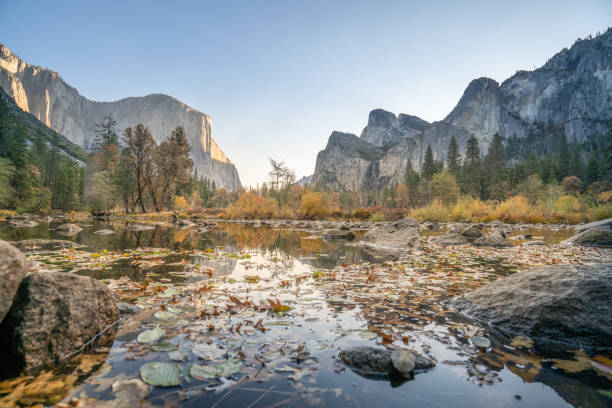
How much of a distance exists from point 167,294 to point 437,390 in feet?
10.1

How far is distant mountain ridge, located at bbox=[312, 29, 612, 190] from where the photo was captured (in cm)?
10950

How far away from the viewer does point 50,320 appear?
6.40 ft

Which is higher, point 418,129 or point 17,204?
point 418,129

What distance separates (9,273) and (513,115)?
177 metres

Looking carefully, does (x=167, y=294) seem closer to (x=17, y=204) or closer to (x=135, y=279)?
(x=135, y=279)

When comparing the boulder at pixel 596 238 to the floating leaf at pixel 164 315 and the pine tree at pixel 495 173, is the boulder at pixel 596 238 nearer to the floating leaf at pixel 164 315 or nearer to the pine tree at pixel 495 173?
the floating leaf at pixel 164 315

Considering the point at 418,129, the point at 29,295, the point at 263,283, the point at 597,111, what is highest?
the point at 418,129

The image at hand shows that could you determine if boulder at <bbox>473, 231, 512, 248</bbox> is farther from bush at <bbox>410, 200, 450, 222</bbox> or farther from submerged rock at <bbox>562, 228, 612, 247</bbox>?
bush at <bbox>410, 200, 450, 222</bbox>

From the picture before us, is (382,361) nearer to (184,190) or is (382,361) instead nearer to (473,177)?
(184,190)

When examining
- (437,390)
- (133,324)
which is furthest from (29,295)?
(437,390)

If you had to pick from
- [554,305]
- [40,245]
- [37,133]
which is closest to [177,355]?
[554,305]

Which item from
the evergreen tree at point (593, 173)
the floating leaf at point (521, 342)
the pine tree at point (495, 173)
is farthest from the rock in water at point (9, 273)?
the evergreen tree at point (593, 173)

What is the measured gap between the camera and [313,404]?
56.1 inches

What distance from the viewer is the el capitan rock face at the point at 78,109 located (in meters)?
136
